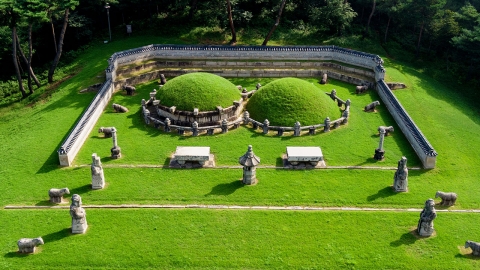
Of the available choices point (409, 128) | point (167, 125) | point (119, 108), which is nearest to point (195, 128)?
point (167, 125)

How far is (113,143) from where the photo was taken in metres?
33.8

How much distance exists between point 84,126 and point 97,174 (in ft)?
26.6

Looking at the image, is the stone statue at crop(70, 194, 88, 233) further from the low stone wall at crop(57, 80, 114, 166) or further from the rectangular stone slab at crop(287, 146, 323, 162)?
the rectangular stone slab at crop(287, 146, 323, 162)

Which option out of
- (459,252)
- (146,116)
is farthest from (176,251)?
(146,116)

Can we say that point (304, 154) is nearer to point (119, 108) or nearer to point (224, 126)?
point (224, 126)

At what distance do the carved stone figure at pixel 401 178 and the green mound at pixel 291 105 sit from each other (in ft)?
32.0

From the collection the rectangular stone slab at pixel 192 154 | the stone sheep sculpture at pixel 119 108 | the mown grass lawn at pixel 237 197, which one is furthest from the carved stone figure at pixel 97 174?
the stone sheep sculpture at pixel 119 108

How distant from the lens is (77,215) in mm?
25578

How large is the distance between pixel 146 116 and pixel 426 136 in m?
22.4

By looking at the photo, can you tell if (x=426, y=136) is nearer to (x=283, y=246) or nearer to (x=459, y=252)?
(x=459, y=252)

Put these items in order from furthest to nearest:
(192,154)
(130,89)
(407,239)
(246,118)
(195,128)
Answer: (130,89) < (246,118) < (195,128) < (192,154) < (407,239)

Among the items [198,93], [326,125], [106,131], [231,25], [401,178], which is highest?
[231,25]

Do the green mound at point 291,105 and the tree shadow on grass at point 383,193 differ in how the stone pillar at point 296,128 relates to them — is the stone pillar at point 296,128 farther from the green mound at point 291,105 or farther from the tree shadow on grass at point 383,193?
the tree shadow on grass at point 383,193

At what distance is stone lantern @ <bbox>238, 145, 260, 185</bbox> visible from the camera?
1177 inches
